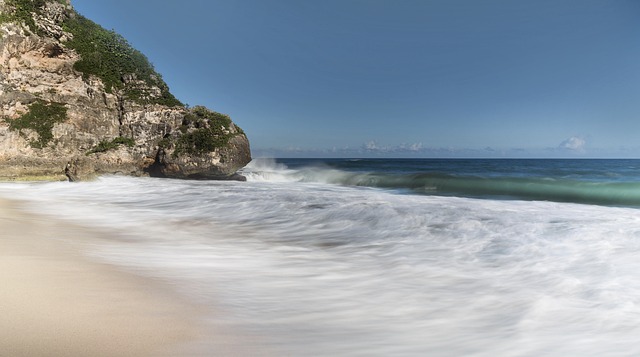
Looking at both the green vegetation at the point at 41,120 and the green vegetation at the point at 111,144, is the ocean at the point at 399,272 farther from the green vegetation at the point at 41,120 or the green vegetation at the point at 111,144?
the green vegetation at the point at 111,144

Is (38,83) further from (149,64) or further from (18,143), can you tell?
(149,64)

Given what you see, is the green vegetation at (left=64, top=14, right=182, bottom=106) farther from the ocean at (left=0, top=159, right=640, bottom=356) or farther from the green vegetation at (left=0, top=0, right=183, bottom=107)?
the ocean at (left=0, top=159, right=640, bottom=356)

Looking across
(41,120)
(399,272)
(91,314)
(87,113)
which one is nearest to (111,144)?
(87,113)

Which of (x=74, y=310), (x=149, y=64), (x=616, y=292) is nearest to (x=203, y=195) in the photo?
(x=74, y=310)

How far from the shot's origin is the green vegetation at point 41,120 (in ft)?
51.0

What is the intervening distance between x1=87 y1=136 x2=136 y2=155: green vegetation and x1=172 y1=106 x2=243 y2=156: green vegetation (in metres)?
2.26

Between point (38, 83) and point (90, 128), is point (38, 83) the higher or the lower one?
the higher one

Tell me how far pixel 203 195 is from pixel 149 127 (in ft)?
30.0

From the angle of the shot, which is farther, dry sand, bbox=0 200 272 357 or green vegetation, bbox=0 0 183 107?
green vegetation, bbox=0 0 183 107

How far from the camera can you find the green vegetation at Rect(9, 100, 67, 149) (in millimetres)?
15531

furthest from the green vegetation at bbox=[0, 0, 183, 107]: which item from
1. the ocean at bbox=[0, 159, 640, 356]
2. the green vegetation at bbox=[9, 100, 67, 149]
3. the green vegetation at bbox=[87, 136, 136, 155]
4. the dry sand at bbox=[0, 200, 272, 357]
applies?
the dry sand at bbox=[0, 200, 272, 357]

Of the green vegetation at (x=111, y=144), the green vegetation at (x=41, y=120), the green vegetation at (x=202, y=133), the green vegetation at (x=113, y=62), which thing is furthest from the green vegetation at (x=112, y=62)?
the green vegetation at (x=41, y=120)

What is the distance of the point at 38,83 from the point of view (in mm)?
16391

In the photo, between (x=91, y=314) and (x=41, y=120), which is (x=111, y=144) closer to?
(x=41, y=120)
